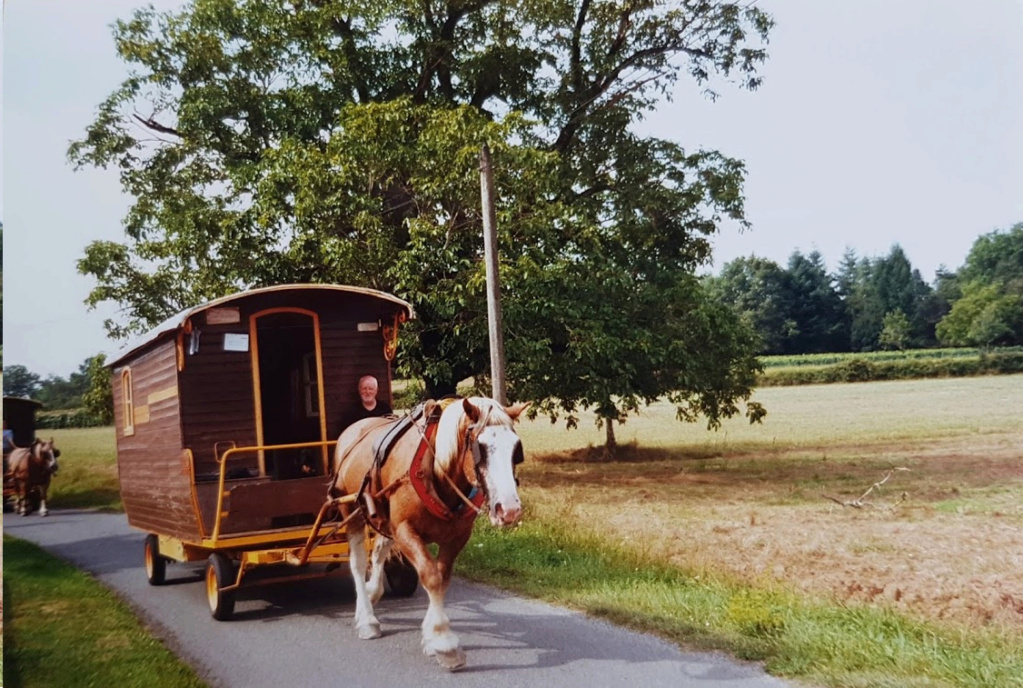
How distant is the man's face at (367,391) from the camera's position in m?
4.57

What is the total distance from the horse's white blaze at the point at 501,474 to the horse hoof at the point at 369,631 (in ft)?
3.25

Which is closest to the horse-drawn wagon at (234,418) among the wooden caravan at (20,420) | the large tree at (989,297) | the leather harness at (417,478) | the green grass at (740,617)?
the leather harness at (417,478)

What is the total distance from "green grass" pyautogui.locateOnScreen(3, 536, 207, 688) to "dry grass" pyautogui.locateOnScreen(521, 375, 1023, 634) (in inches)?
82.8

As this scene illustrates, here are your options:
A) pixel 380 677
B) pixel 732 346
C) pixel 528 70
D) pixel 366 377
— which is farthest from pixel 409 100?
pixel 380 677

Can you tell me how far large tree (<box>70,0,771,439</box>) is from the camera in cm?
420

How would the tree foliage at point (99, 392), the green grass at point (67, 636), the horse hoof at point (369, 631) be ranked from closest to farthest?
1. the green grass at point (67, 636)
2. the horse hoof at point (369, 631)
3. the tree foliage at point (99, 392)

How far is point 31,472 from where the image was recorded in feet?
13.1

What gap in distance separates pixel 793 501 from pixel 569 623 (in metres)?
1.55

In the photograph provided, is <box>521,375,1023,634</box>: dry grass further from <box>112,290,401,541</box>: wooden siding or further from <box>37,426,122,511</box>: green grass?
<box>37,426,122,511</box>: green grass

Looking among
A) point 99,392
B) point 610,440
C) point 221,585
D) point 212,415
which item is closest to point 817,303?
point 610,440

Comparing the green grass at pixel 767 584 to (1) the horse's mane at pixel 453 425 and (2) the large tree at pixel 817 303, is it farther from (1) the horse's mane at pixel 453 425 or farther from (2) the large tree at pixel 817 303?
(1) the horse's mane at pixel 453 425

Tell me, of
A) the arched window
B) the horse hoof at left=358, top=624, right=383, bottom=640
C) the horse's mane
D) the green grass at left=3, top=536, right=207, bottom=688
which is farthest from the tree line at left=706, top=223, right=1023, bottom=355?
the green grass at left=3, top=536, right=207, bottom=688

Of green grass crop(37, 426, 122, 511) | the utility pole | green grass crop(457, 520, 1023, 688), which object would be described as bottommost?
green grass crop(457, 520, 1023, 688)

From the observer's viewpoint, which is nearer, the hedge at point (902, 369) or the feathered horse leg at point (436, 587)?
the feathered horse leg at point (436, 587)
